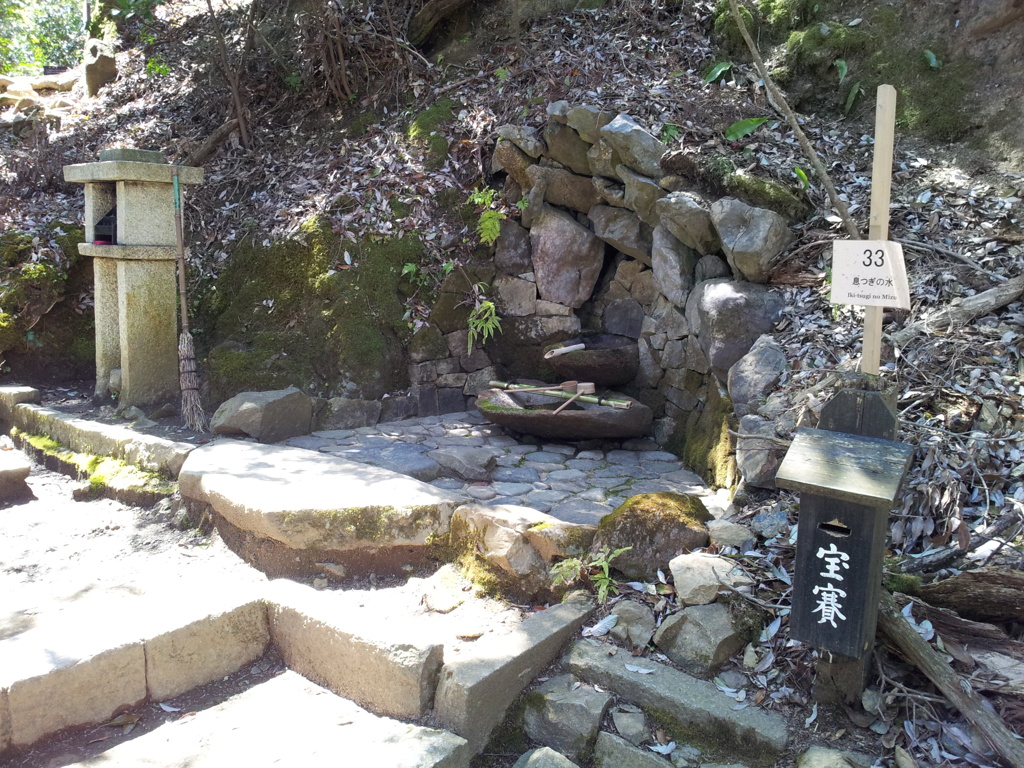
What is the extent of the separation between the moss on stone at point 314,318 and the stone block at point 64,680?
3699 millimetres

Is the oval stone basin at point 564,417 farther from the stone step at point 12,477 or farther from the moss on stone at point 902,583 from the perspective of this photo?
the stone step at point 12,477

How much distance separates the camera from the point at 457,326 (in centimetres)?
748

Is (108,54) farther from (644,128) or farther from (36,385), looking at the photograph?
(644,128)

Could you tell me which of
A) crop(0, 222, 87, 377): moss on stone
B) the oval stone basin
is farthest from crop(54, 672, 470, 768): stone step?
crop(0, 222, 87, 377): moss on stone

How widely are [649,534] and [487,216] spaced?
4289 millimetres

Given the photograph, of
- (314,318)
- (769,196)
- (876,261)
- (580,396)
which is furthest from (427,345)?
(876,261)

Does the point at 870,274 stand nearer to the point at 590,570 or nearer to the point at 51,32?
the point at 590,570

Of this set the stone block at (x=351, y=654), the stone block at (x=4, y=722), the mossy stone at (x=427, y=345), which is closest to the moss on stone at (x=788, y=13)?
the mossy stone at (x=427, y=345)

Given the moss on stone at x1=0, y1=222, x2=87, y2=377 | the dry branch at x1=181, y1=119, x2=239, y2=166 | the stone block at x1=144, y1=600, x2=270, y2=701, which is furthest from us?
the dry branch at x1=181, y1=119, x2=239, y2=166

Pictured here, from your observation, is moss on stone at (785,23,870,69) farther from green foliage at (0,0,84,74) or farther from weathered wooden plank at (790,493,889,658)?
green foliage at (0,0,84,74)

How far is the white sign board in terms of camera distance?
297cm

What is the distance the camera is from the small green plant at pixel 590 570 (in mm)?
3805

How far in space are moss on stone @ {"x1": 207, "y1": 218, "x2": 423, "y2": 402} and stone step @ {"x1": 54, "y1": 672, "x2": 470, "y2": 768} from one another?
383cm

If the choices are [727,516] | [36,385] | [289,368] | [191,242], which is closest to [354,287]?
[289,368]
